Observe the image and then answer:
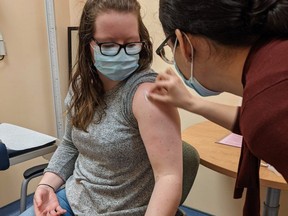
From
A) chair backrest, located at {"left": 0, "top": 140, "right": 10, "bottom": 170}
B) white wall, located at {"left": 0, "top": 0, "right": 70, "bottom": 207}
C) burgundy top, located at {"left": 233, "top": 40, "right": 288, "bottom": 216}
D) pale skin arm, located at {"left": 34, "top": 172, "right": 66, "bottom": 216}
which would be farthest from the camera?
white wall, located at {"left": 0, "top": 0, "right": 70, "bottom": 207}

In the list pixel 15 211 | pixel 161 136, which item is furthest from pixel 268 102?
pixel 15 211

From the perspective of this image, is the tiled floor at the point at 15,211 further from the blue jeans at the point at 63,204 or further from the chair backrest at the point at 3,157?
the blue jeans at the point at 63,204

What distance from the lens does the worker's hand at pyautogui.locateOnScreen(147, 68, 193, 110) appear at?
0.93 m

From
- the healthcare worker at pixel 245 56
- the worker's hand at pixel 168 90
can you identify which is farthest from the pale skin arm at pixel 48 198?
the healthcare worker at pixel 245 56

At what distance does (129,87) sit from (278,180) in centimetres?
58

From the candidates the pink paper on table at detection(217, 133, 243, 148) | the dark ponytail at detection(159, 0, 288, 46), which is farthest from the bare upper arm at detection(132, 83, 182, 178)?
the pink paper on table at detection(217, 133, 243, 148)

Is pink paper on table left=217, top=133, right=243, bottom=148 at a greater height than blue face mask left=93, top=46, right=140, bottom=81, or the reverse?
blue face mask left=93, top=46, right=140, bottom=81

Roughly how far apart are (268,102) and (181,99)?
1.66 feet

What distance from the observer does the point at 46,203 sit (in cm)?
116

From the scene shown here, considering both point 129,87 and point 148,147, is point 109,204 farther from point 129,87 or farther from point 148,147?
point 129,87

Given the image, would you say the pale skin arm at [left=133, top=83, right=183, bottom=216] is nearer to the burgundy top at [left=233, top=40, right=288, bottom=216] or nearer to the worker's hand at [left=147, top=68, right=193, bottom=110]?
the worker's hand at [left=147, top=68, right=193, bottom=110]

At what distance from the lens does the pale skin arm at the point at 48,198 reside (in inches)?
43.5

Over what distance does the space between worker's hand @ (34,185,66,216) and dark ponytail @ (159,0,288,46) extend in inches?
30.5

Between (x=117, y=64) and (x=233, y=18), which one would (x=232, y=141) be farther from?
(x=233, y=18)
